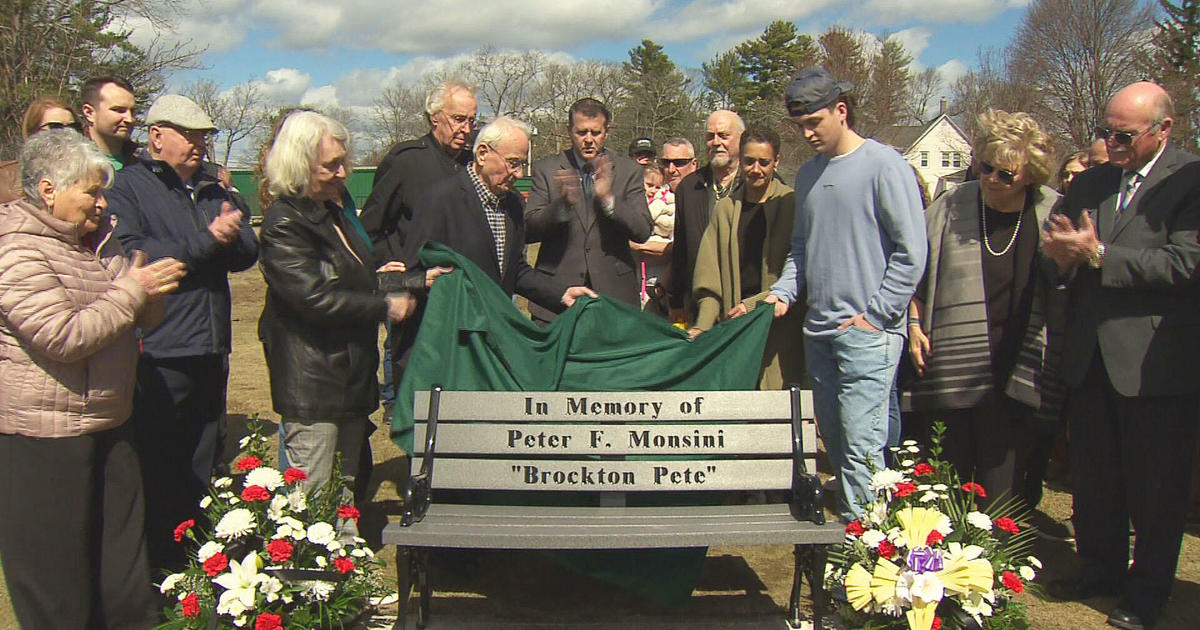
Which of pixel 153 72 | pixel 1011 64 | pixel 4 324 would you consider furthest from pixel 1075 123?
pixel 4 324

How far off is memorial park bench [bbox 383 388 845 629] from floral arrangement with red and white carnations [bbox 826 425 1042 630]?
18 cm

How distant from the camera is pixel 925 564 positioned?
11.2ft

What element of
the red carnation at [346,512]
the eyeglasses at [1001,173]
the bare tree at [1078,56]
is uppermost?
the bare tree at [1078,56]

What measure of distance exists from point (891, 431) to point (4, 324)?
378 centimetres

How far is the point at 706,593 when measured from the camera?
14.4 ft

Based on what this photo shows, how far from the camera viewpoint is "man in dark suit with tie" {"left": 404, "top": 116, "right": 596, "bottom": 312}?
15.4 feet

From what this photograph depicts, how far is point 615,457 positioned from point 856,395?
1095 mm

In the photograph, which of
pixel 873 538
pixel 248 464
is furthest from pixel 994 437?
pixel 248 464

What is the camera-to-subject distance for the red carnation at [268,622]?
10.8 ft

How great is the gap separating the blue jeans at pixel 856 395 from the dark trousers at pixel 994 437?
24.5 inches

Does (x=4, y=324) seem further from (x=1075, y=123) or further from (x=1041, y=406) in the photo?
(x=1075, y=123)

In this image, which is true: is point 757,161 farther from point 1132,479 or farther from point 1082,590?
point 1082,590

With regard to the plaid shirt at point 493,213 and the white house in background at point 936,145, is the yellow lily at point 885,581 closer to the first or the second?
the plaid shirt at point 493,213

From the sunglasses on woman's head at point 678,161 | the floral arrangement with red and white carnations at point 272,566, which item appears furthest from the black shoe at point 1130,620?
the sunglasses on woman's head at point 678,161
